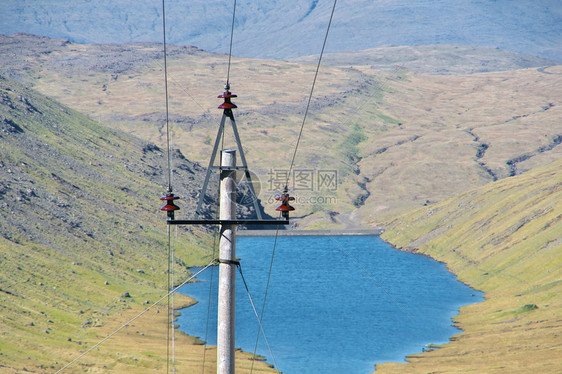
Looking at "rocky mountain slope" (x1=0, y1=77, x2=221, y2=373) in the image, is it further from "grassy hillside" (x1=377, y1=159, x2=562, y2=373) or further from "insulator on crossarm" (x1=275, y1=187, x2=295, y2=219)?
"insulator on crossarm" (x1=275, y1=187, x2=295, y2=219)

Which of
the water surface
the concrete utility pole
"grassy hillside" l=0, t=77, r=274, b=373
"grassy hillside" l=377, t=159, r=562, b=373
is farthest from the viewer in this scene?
the water surface

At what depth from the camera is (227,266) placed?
26828 mm

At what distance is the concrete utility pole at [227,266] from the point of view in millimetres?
26375

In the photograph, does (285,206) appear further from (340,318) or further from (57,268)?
(57,268)

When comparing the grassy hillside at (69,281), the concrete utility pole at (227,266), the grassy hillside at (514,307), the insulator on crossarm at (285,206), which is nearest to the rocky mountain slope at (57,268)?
the grassy hillside at (69,281)

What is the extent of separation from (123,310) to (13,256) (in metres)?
25.1

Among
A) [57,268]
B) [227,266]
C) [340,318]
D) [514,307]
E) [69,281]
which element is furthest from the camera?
[57,268]

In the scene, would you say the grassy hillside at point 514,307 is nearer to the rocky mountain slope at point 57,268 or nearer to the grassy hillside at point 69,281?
the grassy hillside at point 69,281

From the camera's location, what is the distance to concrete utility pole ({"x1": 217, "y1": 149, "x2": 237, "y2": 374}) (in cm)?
2638

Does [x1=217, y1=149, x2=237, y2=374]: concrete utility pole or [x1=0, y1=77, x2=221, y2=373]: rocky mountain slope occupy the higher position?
[x1=0, y1=77, x2=221, y2=373]: rocky mountain slope

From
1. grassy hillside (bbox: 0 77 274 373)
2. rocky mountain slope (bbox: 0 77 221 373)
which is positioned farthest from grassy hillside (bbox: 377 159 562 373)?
rocky mountain slope (bbox: 0 77 221 373)

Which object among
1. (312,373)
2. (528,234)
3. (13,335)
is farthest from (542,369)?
(528,234)

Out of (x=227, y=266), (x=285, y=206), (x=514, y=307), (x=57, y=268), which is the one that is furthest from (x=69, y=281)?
(x=285, y=206)

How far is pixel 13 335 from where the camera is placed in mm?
108438
